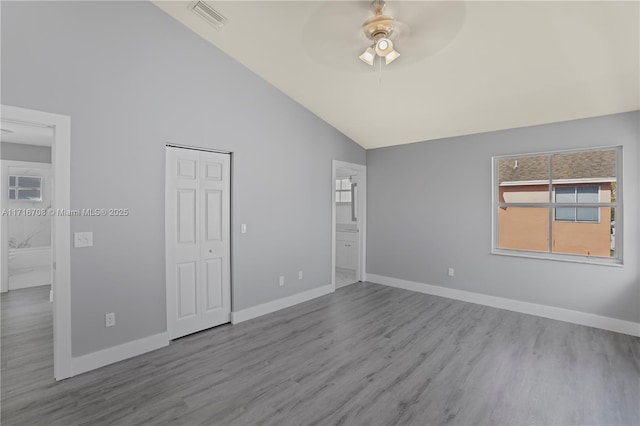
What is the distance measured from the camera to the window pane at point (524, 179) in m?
4.02

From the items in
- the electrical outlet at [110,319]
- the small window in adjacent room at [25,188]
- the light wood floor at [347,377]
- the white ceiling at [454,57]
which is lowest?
the light wood floor at [347,377]

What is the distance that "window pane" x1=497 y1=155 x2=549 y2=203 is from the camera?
4.02 metres

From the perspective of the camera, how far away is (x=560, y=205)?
3803 mm

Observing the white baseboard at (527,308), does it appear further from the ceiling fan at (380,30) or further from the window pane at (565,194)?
the ceiling fan at (380,30)

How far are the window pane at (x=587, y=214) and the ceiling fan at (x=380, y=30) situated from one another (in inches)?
125

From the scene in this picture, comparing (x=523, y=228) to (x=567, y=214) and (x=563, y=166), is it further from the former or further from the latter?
(x=563, y=166)

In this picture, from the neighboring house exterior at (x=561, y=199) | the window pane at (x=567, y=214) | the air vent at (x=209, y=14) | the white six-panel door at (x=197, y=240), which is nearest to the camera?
the air vent at (x=209, y=14)

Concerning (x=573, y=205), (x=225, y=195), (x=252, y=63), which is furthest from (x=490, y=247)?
(x=252, y=63)

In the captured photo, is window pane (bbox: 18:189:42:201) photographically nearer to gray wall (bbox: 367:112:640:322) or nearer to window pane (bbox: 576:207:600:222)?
gray wall (bbox: 367:112:640:322)

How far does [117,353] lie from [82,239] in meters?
1.09

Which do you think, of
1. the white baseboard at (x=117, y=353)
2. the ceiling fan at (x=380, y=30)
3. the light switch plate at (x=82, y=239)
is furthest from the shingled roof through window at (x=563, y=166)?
the light switch plate at (x=82, y=239)

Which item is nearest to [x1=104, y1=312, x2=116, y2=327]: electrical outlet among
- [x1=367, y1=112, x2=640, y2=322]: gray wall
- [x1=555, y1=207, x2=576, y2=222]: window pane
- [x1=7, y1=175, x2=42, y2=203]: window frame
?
[x1=367, y1=112, x2=640, y2=322]: gray wall

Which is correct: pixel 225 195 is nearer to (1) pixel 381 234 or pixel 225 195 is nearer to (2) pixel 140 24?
(2) pixel 140 24

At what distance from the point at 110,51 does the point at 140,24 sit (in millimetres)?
431
